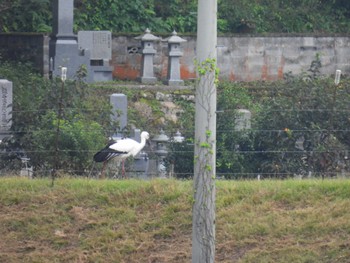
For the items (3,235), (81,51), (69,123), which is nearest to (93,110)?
(69,123)

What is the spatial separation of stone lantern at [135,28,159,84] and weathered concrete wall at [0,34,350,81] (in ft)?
2.09

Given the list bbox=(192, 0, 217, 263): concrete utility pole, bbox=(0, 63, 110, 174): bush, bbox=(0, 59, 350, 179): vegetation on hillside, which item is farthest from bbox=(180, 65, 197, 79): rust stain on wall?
bbox=(192, 0, 217, 263): concrete utility pole

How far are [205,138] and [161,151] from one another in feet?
16.7

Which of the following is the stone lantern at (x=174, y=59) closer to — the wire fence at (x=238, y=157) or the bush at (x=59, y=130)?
the bush at (x=59, y=130)

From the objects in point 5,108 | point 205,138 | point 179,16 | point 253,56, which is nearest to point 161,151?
point 5,108

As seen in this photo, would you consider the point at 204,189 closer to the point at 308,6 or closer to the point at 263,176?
the point at 263,176

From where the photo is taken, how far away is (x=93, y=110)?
1577 centimetres

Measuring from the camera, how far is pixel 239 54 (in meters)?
26.1

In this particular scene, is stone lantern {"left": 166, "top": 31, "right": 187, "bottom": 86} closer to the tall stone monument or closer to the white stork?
the tall stone monument

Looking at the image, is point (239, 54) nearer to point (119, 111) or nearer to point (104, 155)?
point (119, 111)

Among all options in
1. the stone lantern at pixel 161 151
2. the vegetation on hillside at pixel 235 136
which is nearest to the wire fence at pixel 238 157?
the vegetation on hillside at pixel 235 136

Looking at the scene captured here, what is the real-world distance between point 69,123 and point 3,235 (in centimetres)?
269

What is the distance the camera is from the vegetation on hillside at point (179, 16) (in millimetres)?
25578

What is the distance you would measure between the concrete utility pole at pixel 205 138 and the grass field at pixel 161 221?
657mm
